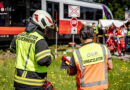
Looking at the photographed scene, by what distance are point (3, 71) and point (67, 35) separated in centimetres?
1158

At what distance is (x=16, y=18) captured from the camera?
13.6 meters

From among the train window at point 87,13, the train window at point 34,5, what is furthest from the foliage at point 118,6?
the train window at point 34,5

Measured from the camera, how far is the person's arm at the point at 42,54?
8.69 feet

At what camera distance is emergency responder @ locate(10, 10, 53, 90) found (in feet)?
8.78

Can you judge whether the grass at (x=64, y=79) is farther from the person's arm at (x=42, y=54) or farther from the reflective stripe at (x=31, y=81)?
the person's arm at (x=42, y=54)

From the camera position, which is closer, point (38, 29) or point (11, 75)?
point (38, 29)

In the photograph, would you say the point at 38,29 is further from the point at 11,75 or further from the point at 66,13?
the point at 66,13

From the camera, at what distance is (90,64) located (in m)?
2.72

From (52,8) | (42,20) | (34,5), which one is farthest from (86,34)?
(52,8)

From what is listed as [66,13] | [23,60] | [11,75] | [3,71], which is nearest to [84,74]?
[23,60]

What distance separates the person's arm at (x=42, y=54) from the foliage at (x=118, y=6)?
3812 centimetres

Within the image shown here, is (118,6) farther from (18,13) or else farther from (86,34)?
(86,34)

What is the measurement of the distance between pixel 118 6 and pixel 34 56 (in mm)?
39222

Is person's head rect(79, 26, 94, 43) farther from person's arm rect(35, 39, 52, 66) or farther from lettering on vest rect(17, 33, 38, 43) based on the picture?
lettering on vest rect(17, 33, 38, 43)
